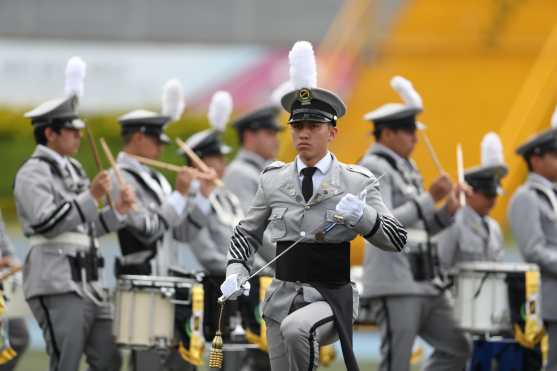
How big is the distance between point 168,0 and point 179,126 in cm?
423

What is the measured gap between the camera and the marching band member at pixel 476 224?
1316cm

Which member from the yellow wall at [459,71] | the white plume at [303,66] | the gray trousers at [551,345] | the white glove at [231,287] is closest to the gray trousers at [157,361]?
the gray trousers at [551,345]

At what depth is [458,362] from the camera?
12625 mm

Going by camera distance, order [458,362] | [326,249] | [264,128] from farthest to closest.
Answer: [264,128]
[458,362]
[326,249]

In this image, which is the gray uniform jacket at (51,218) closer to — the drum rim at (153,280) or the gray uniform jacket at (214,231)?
the drum rim at (153,280)

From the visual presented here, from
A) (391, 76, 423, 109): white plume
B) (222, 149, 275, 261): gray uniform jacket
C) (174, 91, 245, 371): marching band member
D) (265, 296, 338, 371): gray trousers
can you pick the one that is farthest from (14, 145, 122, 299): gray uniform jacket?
(391, 76, 423, 109): white plume

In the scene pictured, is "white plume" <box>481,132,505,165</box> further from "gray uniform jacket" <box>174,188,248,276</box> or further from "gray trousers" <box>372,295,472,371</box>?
"gray uniform jacket" <box>174,188,248,276</box>

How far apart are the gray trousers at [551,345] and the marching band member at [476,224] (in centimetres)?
105

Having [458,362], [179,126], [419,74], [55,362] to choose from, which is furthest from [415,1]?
Answer: [55,362]

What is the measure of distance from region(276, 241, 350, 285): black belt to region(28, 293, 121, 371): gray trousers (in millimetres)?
2527

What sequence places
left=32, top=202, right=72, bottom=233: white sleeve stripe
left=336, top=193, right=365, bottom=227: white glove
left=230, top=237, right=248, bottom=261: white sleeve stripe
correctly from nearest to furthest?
left=336, top=193, right=365, bottom=227: white glove
left=230, top=237, right=248, bottom=261: white sleeve stripe
left=32, top=202, right=72, bottom=233: white sleeve stripe

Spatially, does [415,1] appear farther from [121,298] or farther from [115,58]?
[121,298]

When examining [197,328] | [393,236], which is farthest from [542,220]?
[393,236]

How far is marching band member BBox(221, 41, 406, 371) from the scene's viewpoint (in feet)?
30.5
